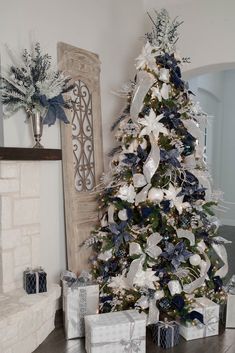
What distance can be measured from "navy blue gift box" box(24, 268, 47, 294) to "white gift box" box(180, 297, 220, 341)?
1.09 meters

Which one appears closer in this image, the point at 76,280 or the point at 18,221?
the point at 18,221

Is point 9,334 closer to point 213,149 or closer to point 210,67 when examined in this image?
point 210,67

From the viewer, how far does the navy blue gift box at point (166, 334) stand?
2.50 metres

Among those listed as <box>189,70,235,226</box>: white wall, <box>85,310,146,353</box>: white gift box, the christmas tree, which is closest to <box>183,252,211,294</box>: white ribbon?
the christmas tree

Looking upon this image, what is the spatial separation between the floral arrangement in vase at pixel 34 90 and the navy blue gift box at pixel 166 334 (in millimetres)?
1597

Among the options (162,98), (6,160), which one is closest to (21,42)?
(6,160)

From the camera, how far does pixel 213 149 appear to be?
23.4ft

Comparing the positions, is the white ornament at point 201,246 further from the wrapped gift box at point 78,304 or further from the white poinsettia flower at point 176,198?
the wrapped gift box at point 78,304

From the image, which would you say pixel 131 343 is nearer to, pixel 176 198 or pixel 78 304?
pixel 78 304

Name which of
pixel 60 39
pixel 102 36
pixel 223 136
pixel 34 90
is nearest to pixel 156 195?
pixel 34 90

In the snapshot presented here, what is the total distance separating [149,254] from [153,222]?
24cm

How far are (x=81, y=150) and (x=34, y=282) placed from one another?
122 centimetres

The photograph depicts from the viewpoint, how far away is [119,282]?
282 centimetres

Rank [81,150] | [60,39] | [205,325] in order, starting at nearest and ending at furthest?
[205,325] < [60,39] < [81,150]
